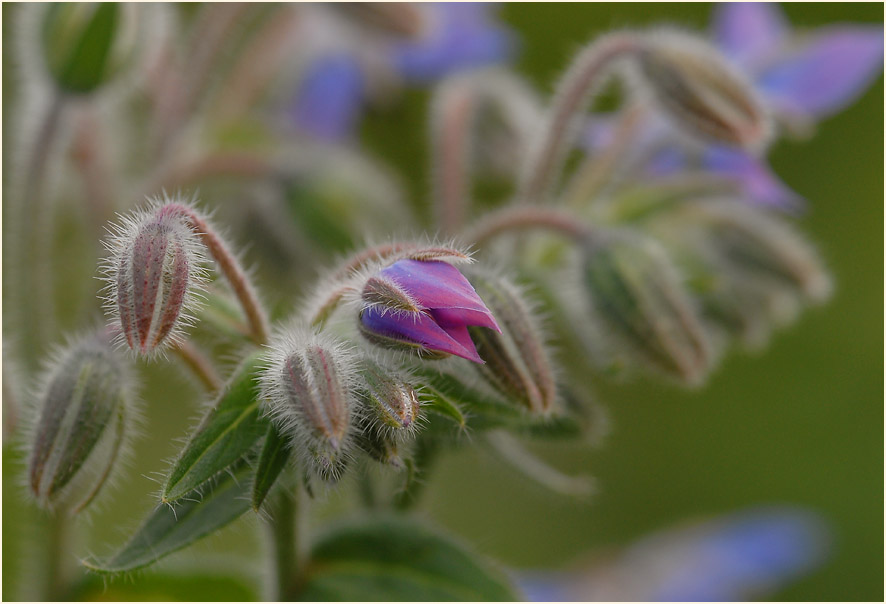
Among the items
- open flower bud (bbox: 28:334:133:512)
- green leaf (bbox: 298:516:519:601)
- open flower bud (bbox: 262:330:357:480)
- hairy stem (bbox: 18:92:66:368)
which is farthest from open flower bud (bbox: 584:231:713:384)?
hairy stem (bbox: 18:92:66:368)

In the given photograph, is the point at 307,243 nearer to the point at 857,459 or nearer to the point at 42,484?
the point at 42,484

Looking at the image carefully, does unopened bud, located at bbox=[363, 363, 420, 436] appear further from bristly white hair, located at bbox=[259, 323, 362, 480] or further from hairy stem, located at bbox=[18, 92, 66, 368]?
hairy stem, located at bbox=[18, 92, 66, 368]

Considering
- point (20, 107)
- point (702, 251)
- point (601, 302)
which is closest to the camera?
point (601, 302)

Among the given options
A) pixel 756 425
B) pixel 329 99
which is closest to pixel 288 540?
pixel 329 99

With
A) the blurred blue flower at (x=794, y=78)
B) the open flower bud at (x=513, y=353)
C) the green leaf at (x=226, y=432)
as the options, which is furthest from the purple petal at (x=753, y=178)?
the green leaf at (x=226, y=432)

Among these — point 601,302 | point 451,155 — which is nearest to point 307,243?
point 451,155

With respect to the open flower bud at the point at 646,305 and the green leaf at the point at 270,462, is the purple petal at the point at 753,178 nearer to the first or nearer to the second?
the open flower bud at the point at 646,305
